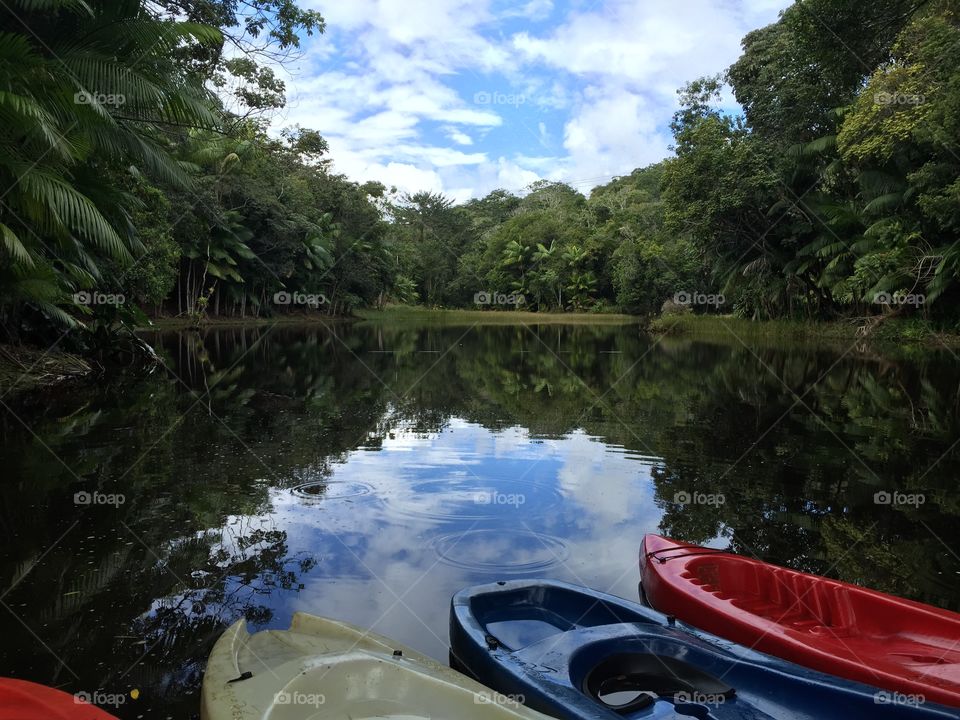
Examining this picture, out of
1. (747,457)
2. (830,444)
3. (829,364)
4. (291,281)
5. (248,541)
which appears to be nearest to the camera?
(248,541)

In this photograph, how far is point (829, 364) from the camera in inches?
717

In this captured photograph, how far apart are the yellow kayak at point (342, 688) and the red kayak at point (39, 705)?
390 mm

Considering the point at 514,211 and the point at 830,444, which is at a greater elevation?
the point at 514,211

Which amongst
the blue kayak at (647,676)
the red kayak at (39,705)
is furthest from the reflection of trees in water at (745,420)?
the red kayak at (39,705)

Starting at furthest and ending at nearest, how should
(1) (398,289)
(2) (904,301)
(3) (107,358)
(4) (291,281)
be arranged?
(1) (398,289) < (4) (291,281) < (2) (904,301) < (3) (107,358)

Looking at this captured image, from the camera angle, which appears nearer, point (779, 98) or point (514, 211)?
point (779, 98)

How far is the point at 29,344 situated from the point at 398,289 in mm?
41801

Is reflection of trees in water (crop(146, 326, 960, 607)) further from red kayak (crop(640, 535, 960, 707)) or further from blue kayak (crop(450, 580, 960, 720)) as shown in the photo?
blue kayak (crop(450, 580, 960, 720))

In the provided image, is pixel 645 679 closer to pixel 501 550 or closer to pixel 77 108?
pixel 501 550

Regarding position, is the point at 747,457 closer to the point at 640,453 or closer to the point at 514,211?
the point at 640,453

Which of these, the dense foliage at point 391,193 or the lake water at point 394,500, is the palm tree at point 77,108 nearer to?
the dense foliage at point 391,193

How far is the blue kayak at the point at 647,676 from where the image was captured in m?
2.79

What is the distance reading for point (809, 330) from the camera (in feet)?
89.4

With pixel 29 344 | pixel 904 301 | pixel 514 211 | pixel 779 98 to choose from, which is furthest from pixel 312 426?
pixel 514 211
